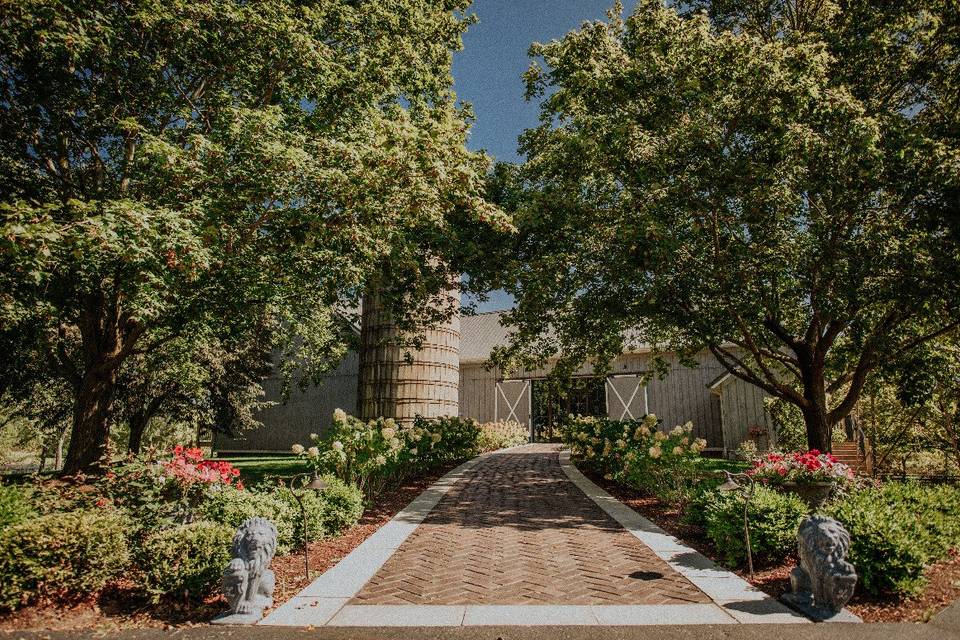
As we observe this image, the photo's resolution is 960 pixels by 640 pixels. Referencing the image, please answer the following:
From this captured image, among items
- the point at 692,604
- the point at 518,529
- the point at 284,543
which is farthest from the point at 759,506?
the point at 284,543

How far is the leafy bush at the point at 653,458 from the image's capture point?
847 cm

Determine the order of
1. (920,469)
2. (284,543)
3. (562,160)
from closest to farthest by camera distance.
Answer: (284,543) → (562,160) → (920,469)

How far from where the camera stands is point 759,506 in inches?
222

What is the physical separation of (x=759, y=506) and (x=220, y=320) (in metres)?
9.31

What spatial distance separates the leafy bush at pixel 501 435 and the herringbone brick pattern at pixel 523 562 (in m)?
9.79

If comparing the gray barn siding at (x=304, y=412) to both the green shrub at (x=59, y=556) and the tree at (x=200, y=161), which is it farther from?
the green shrub at (x=59, y=556)

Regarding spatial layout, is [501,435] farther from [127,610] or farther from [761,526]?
[127,610]

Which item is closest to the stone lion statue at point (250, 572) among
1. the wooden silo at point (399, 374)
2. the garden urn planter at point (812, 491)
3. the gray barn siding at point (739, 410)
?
the garden urn planter at point (812, 491)

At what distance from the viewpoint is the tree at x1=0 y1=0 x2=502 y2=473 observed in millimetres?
6469

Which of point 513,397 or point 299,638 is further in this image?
point 513,397

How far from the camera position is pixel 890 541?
455 cm

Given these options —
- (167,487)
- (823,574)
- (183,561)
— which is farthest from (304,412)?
(823,574)

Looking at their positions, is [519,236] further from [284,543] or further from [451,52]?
[284,543]

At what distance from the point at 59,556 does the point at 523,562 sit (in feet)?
15.2
